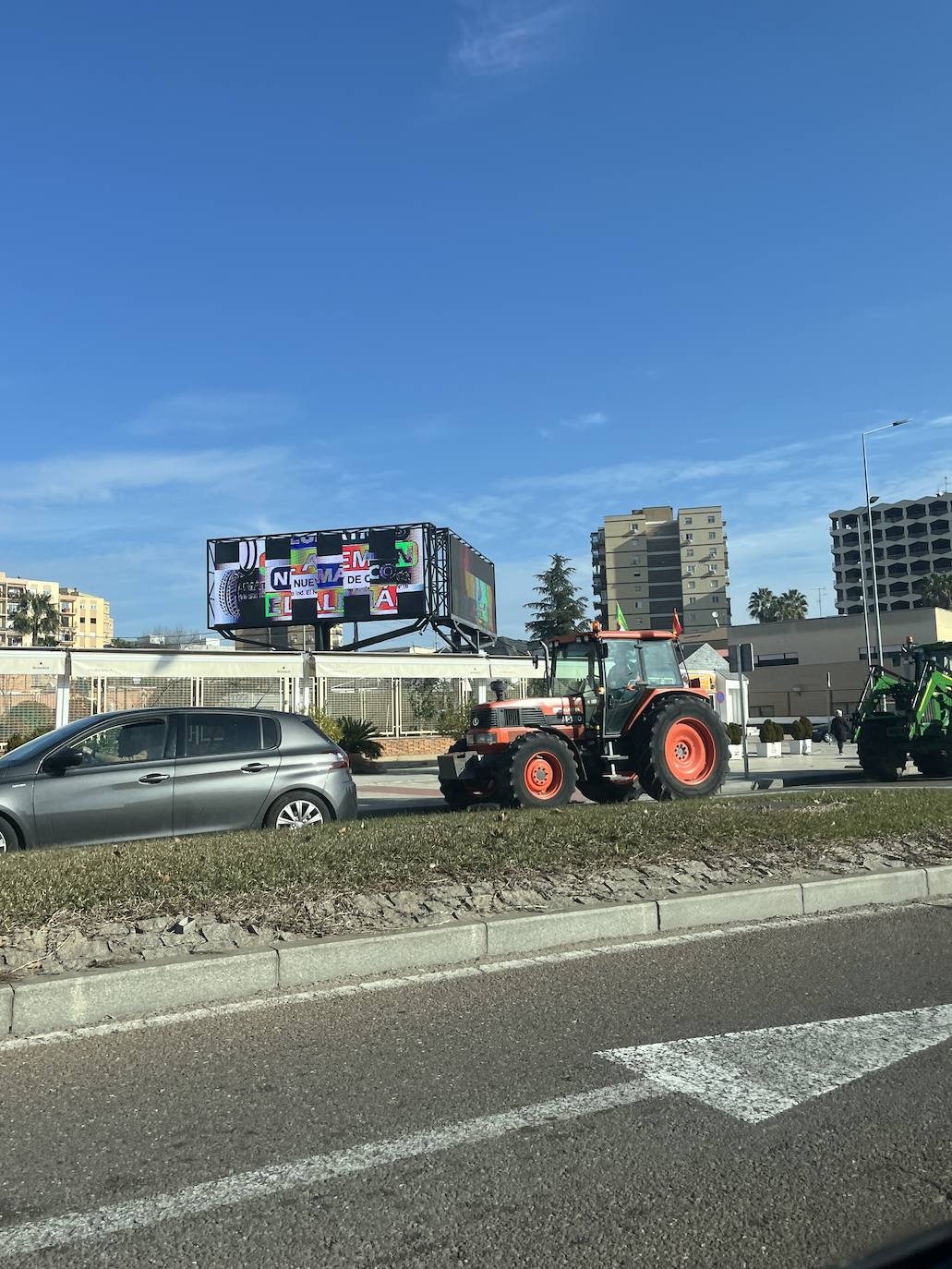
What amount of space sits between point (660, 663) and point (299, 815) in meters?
6.76

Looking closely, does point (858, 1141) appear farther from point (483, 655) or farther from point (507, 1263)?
point (483, 655)

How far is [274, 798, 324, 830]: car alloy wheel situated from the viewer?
1009 centimetres

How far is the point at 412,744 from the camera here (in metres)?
32.6

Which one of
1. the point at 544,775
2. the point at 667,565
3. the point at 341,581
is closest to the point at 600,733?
the point at 544,775

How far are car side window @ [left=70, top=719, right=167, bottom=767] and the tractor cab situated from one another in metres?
6.60

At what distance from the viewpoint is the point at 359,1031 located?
4.82 m

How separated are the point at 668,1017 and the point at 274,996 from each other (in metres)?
2.00

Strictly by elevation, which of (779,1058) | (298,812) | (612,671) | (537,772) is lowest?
(779,1058)

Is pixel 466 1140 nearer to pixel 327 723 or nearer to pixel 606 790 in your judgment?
pixel 606 790

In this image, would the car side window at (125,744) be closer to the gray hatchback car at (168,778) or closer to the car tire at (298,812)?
the gray hatchback car at (168,778)

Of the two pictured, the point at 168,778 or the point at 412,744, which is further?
the point at 412,744

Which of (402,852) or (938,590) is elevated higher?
(938,590)

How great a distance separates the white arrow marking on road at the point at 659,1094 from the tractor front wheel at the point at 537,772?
28.0 feet

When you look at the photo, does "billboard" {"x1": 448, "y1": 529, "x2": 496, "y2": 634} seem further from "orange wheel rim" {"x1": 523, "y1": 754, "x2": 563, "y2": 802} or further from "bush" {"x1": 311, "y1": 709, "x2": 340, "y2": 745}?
"orange wheel rim" {"x1": 523, "y1": 754, "x2": 563, "y2": 802}
